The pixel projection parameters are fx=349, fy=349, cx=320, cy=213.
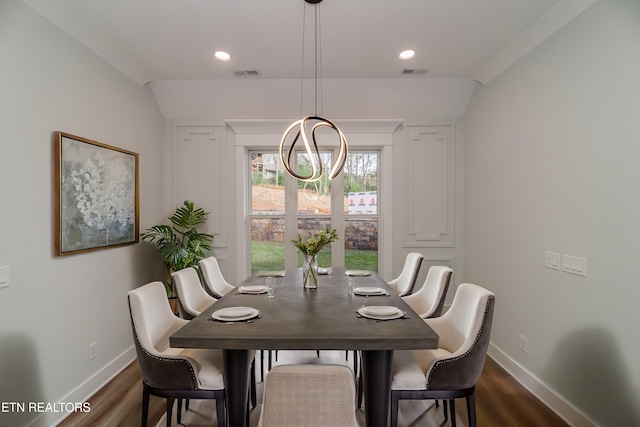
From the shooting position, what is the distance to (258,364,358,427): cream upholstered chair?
1.10 metres

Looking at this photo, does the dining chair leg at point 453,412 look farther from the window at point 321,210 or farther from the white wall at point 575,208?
the window at point 321,210

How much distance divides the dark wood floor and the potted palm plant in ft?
3.57

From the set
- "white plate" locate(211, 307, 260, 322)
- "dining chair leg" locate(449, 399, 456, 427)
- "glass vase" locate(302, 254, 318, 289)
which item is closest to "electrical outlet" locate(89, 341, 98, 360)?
"white plate" locate(211, 307, 260, 322)

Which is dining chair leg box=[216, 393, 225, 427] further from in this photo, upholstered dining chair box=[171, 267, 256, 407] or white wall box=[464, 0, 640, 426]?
white wall box=[464, 0, 640, 426]

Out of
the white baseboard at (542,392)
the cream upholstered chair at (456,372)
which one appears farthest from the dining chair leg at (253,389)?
the white baseboard at (542,392)

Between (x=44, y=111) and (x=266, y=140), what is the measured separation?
2.18 metres

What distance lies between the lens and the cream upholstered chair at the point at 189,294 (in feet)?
7.91

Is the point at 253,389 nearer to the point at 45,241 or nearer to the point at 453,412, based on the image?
the point at 453,412

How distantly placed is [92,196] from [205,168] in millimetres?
1510

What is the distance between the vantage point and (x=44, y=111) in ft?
7.35

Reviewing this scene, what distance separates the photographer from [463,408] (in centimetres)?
239

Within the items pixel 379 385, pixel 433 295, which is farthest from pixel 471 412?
Result: pixel 433 295

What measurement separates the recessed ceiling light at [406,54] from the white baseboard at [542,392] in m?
2.77

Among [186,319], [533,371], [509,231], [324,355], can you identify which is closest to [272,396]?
[186,319]
